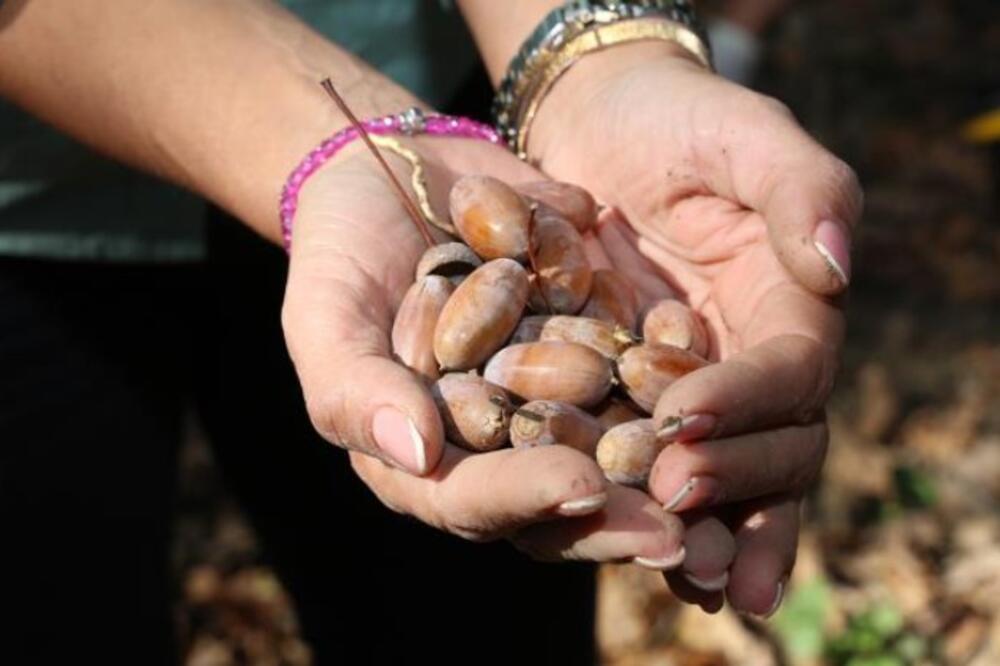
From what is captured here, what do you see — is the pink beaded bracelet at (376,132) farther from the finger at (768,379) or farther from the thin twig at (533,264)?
the finger at (768,379)

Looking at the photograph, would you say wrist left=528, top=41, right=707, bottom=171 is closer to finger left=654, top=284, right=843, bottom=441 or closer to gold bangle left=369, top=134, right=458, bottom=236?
gold bangle left=369, top=134, right=458, bottom=236

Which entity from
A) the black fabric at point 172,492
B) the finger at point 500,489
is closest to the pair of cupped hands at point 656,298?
the finger at point 500,489

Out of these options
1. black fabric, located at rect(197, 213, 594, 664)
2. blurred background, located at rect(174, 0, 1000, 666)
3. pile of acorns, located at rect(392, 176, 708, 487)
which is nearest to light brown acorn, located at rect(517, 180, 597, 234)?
pile of acorns, located at rect(392, 176, 708, 487)

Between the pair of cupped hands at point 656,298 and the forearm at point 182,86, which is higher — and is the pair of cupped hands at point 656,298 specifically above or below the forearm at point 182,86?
below

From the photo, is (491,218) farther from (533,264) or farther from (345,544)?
(345,544)

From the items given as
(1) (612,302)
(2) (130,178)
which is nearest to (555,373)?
(1) (612,302)
